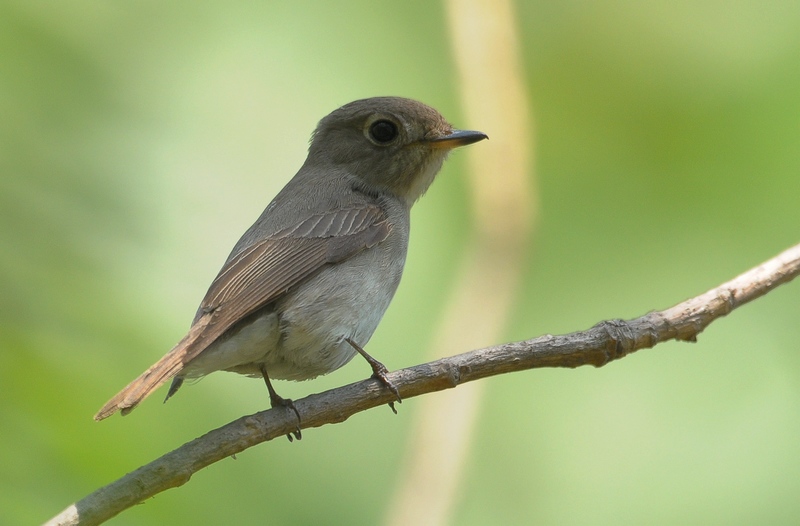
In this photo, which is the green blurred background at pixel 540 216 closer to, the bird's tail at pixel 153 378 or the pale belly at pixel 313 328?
the bird's tail at pixel 153 378

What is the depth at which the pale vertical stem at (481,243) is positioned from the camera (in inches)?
138

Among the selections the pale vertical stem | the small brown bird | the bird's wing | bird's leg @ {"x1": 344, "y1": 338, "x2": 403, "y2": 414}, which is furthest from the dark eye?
bird's leg @ {"x1": 344, "y1": 338, "x2": 403, "y2": 414}

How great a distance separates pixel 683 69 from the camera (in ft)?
13.5

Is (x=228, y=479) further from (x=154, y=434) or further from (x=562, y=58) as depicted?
(x=562, y=58)

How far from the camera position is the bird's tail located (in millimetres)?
2650

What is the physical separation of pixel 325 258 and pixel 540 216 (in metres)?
1.06

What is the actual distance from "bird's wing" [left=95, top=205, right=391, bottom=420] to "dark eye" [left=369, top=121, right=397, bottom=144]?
451 millimetres

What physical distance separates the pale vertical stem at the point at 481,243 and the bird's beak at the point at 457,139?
5 centimetres

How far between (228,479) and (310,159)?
2.31 metres

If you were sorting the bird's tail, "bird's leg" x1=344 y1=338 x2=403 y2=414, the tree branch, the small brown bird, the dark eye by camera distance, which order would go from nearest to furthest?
1. the bird's tail
2. the tree branch
3. "bird's leg" x1=344 y1=338 x2=403 y2=414
4. the small brown bird
5. the dark eye

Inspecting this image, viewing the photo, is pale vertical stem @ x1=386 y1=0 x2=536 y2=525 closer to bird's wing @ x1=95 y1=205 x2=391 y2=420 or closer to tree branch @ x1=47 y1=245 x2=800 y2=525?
tree branch @ x1=47 y1=245 x2=800 y2=525

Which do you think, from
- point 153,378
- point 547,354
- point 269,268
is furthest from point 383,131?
point 153,378

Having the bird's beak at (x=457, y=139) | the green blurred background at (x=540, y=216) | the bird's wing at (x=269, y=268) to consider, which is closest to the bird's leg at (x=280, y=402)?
the green blurred background at (x=540, y=216)

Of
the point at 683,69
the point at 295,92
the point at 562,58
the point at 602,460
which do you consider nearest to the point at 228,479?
the point at 602,460
